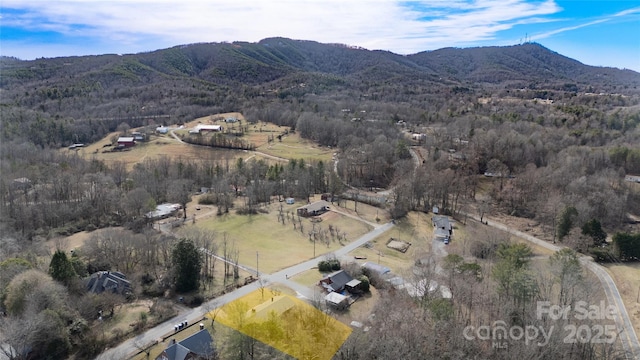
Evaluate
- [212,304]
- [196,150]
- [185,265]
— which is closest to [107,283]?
[185,265]

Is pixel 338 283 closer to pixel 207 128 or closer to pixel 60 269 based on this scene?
pixel 60 269

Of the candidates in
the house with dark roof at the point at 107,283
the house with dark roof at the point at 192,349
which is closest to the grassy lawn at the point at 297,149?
the house with dark roof at the point at 107,283

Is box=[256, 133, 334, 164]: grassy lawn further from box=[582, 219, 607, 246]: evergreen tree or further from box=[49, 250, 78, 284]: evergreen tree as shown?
box=[49, 250, 78, 284]: evergreen tree

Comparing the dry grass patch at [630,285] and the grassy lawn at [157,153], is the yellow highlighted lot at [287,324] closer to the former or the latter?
the dry grass patch at [630,285]

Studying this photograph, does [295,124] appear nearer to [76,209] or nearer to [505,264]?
[76,209]

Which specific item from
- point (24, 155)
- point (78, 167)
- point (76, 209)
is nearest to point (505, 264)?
point (76, 209)

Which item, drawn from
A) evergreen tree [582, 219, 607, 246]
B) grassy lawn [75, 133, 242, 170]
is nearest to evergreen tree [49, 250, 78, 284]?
evergreen tree [582, 219, 607, 246]

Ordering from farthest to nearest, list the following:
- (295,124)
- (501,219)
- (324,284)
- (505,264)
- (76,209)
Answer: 1. (295,124)
2. (501,219)
3. (76,209)
4. (324,284)
5. (505,264)
